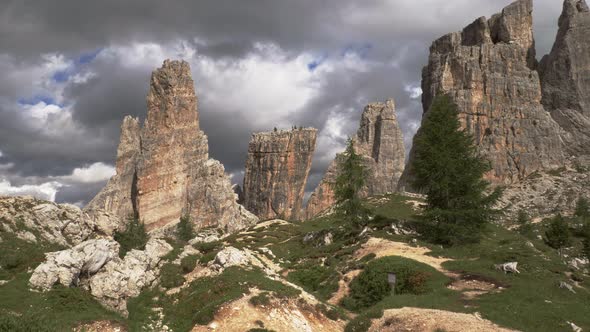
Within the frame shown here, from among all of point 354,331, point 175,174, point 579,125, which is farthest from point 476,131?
point 354,331

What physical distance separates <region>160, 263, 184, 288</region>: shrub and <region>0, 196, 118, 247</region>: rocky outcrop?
16292 millimetres

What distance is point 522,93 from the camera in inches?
5002

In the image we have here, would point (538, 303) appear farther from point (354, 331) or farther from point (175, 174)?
point (175, 174)

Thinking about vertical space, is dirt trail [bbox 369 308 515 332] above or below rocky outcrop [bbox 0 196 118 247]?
below

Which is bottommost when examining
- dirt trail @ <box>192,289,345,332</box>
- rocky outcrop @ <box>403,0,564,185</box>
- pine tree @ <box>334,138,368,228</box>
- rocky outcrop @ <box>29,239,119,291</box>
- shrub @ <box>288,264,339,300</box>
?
shrub @ <box>288,264,339,300</box>

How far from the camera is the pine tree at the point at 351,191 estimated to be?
5562 centimetres

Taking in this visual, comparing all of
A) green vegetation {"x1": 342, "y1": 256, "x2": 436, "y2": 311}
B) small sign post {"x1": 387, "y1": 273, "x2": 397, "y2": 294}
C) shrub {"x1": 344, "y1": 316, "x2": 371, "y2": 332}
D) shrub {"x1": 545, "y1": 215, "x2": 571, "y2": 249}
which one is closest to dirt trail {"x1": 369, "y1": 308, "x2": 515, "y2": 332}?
shrub {"x1": 344, "y1": 316, "x2": 371, "y2": 332}

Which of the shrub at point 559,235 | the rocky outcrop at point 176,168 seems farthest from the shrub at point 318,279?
the rocky outcrop at point 176,168

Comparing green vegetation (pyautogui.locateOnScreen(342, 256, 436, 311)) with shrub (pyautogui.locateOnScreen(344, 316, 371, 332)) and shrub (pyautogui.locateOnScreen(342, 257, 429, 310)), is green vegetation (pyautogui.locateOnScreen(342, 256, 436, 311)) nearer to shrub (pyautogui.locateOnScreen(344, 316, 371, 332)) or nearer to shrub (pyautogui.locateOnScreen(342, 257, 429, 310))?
shrub (pyautogui.locateOnScreen(342, 257, 429, 310))

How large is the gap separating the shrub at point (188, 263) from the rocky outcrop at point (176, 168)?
117068 millimetres

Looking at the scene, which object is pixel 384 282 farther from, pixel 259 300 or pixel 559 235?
pixel 559 235

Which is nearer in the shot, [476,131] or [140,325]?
[140,325]

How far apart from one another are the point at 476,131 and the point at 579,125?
102ft

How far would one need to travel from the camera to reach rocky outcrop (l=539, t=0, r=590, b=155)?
12600 centimetres
